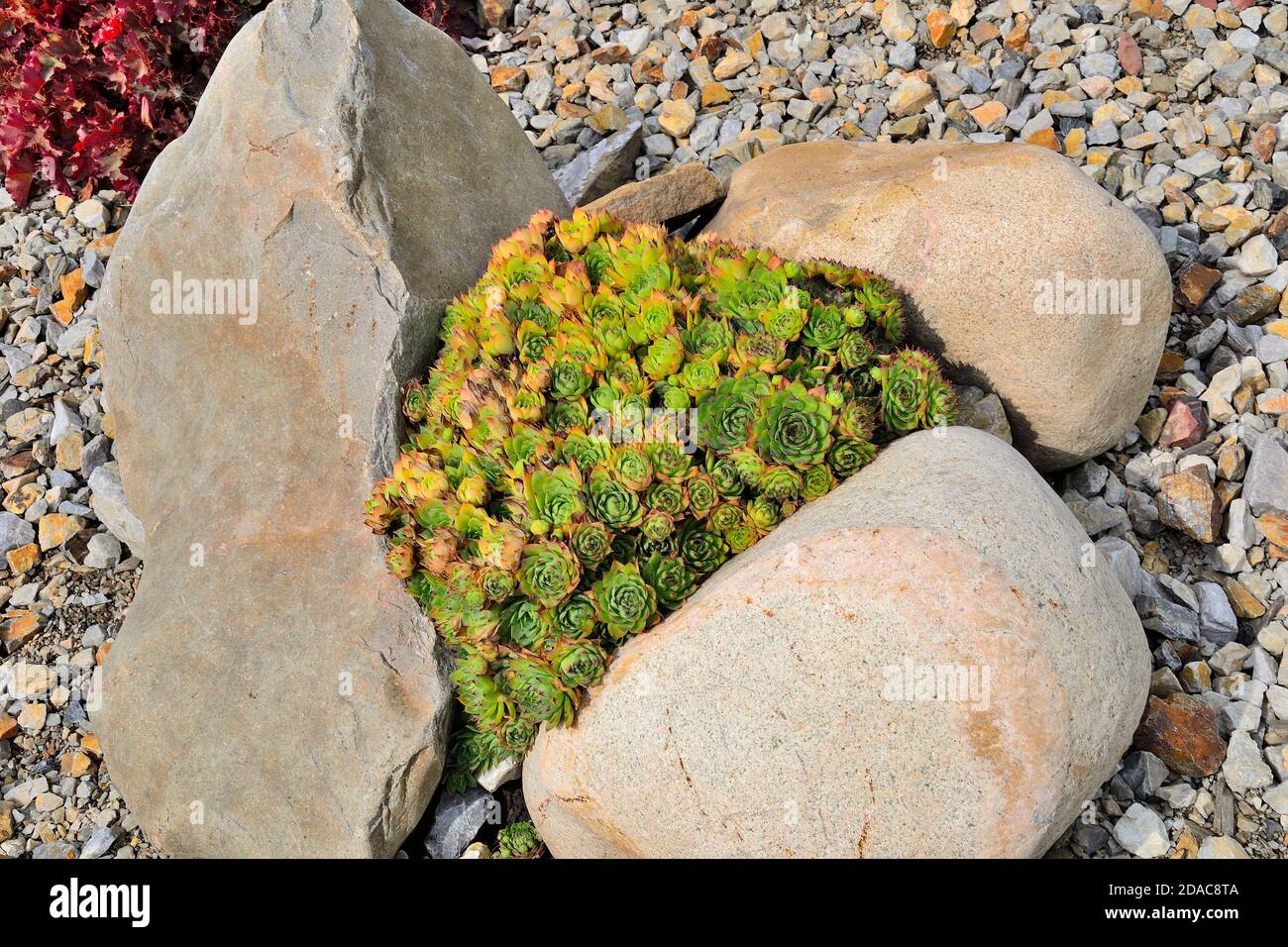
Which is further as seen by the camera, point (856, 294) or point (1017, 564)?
point (856, 294)

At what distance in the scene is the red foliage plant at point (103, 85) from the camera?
5.90m

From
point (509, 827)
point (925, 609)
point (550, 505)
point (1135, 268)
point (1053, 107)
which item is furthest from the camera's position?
point (1053, 107)

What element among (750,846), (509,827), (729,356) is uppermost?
(729,356)

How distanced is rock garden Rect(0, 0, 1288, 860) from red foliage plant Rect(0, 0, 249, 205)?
1.09 metres

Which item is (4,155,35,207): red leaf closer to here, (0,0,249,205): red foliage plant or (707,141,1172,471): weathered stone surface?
(0,0,249,205): red foliage plant

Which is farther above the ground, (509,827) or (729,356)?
(729,356)

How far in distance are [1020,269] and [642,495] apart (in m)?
1.84

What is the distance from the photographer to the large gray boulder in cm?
375

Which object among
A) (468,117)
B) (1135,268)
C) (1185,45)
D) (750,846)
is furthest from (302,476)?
(1185,45)

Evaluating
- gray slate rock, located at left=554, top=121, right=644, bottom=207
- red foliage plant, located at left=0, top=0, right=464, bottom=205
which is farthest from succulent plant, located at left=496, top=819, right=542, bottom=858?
red foliage plant, located at left=0, top=0, right=464, bottom=205

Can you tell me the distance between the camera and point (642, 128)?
240 inches

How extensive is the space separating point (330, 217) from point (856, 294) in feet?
6.69

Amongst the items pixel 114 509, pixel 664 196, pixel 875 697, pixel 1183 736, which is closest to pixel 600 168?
pixel 664 196

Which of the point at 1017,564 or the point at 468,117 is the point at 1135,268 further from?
the point at 468,117
